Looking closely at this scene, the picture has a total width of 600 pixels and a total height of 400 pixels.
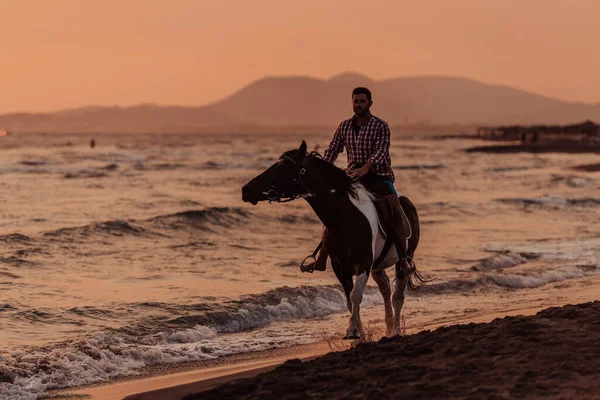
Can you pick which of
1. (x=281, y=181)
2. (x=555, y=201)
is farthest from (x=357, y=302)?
(x=555, y=201)

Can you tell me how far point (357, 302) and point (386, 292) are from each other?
1079 mm

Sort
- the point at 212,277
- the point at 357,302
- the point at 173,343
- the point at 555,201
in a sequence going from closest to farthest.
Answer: the point at 357,302 < the point at 173,343 < the point at 212,277 < the point at 555,201

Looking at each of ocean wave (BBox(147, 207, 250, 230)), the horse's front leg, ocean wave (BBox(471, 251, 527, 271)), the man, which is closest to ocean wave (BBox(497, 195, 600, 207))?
ocean wave (BBox(147, 207, 250, 230))

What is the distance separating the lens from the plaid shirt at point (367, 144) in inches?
361

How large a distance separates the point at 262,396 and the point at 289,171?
2.47 m

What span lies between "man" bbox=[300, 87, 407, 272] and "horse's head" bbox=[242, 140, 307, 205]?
25.7 inches

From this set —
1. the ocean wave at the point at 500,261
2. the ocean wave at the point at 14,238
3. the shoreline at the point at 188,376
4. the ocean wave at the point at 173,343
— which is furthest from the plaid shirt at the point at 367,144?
the ocean wave at the point at 14,238

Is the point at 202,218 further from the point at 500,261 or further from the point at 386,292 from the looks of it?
the point at 386,292

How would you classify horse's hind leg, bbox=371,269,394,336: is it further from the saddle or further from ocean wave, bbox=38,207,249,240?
ocean wave, bbox=38,207,249,240

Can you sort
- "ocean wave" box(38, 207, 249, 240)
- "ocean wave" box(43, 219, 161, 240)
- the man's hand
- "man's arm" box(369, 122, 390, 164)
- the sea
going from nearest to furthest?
the man's hand < "man's arm" box(369, 122, 390, 164) < the sea < "ocean wave" box(43, 219, 161, 240) < "ocean wave" box(38, 207, 249, 240)

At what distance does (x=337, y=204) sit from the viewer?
28.8 ft

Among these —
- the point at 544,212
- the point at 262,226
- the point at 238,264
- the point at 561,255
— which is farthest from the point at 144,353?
the point at 544,212

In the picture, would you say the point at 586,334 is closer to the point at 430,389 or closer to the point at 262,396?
the point at 430,389

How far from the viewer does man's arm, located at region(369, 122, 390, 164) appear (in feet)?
29.9
